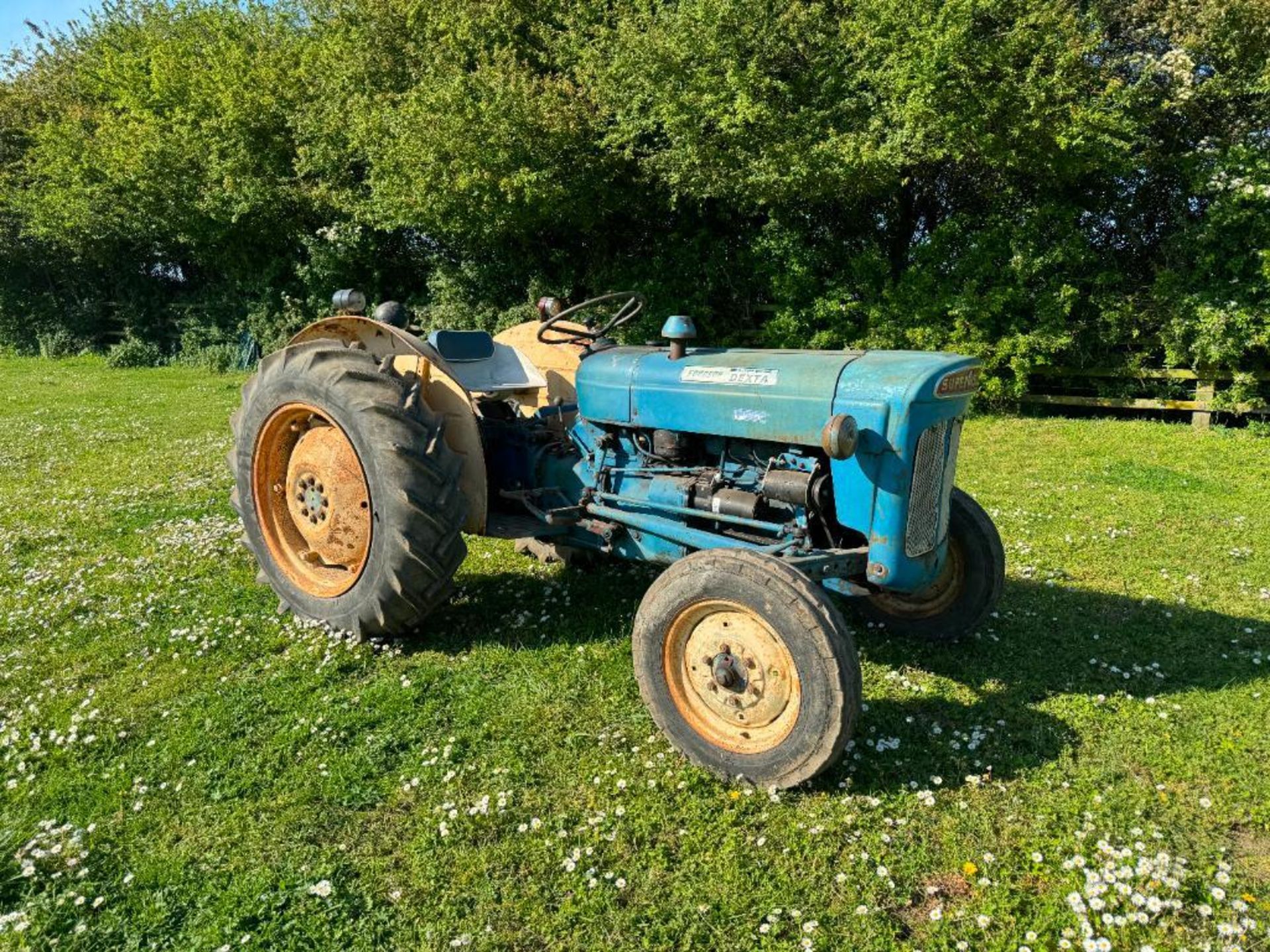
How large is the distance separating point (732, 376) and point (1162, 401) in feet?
27.7

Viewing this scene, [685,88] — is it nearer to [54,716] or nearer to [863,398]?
[863,398]

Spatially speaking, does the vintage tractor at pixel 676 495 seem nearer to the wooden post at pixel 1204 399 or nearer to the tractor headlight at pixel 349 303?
the tractor headlight at pixel 349 303

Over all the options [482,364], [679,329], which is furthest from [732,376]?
[482,364]

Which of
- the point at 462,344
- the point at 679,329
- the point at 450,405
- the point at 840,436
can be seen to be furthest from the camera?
the point at 462,344

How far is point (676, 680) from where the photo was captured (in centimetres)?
307

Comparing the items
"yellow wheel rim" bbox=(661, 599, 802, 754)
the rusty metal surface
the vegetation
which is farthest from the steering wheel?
the vegetation

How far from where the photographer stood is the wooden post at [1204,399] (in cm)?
919

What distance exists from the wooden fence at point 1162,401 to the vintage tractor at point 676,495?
7.14m

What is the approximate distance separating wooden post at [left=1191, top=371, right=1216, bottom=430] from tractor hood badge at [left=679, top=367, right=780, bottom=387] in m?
8.24

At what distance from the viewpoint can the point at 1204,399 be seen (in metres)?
9.23

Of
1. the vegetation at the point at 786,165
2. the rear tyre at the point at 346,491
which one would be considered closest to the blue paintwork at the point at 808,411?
the rear tyre at the point at 346,491

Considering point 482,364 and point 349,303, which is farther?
point 482,364

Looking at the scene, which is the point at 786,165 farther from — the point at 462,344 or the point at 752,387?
the point at 752,387

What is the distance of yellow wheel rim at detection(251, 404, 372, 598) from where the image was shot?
400 centimetres
